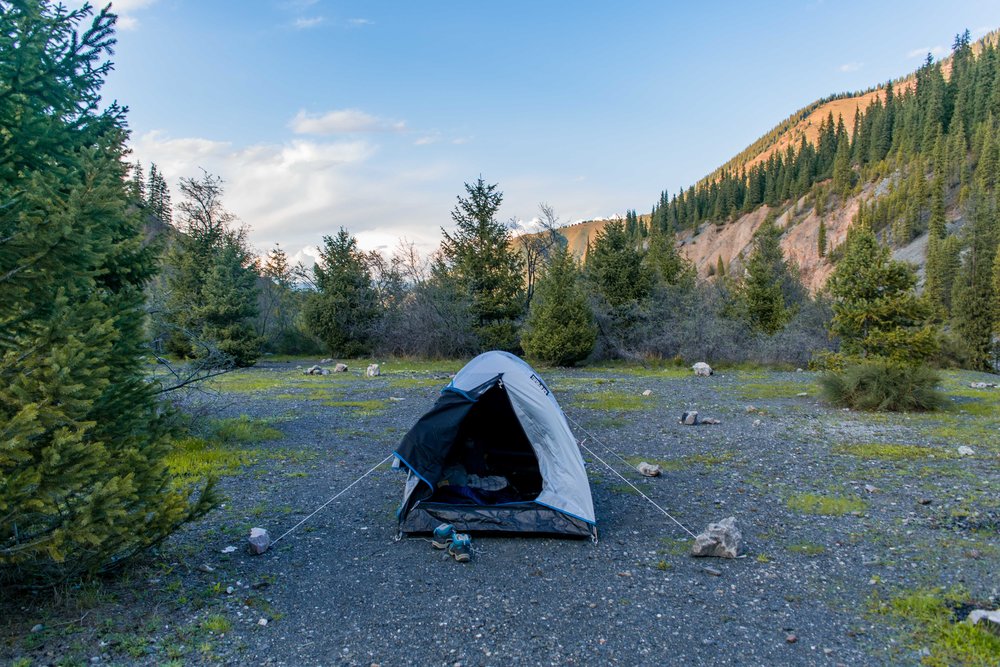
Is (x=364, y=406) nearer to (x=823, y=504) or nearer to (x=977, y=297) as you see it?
(x=823, y=504)

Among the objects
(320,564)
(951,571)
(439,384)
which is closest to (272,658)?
(320,564)

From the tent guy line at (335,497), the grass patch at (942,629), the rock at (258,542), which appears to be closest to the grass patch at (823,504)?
the grass patch at (942,629)

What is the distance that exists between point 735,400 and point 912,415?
3.79 meters

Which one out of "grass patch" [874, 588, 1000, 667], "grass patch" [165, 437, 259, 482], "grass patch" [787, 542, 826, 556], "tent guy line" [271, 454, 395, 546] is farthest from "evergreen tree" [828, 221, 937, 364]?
"grass patch" [165, 437, 259, 482]

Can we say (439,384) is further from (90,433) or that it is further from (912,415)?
(90,433)

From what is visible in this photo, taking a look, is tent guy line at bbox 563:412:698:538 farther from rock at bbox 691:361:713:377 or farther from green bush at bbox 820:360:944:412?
rock at bbox 691:361:713:377

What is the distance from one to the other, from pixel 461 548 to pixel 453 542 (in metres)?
0.11

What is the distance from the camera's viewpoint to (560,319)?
23.2m

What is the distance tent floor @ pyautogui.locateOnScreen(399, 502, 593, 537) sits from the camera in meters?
5.88

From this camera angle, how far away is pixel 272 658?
3770 millimetres

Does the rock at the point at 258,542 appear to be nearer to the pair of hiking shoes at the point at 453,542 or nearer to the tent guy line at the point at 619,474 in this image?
the pair of hiking shoes at the point at 453,542

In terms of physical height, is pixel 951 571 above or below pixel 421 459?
below

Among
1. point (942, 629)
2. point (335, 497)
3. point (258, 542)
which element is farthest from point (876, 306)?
point (258, 542)

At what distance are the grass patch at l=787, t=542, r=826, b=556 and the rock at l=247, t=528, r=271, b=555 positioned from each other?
5070 mm
